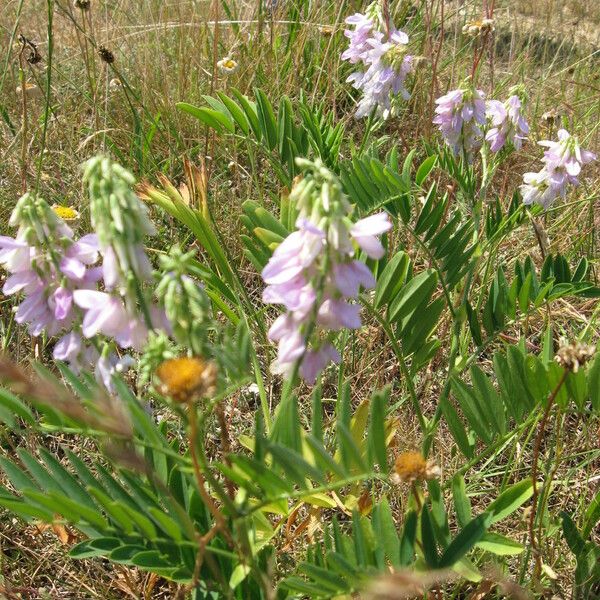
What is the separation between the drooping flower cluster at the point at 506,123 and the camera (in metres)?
2.13

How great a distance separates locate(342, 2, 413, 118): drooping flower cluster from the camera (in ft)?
7.75

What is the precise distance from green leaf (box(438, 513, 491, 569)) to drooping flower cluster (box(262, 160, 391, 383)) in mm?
428

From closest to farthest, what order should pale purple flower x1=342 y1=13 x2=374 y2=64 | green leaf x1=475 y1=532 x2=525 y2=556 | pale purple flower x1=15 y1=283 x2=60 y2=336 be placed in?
pale purple flower x1=15 y1=283 x2=60 y2=336, green leaf x1=475 y1=532 x2=525 y2=556, pale purple flower x1=342 y1=13 x2=374 y2=64

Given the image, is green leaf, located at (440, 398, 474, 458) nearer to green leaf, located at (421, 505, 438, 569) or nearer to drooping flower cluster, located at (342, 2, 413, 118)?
green leaf, located at (421, 505, 438, 569)

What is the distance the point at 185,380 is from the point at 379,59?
5.92 ft

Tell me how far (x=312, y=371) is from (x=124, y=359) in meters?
0.32

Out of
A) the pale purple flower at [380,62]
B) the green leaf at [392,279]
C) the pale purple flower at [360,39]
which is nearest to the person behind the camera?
the green leaf at [392,279]

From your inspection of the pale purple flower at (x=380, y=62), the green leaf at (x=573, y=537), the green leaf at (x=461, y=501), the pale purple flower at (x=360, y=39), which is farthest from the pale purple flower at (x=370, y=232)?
the pale purple flower at (x=360, y=39)

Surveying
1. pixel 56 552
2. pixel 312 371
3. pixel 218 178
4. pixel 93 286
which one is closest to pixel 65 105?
pixel 218 178

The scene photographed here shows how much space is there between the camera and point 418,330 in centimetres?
181

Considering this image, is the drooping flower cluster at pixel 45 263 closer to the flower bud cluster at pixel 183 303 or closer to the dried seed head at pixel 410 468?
the flower bud cluster at pixel 183 303

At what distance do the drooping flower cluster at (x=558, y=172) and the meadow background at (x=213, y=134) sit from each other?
0.35 ft

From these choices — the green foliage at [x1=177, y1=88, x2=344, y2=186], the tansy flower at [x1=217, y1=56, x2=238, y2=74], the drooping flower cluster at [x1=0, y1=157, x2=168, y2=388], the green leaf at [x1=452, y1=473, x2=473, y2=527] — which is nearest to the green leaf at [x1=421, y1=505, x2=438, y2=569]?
the green leaf at [x1=452, y1=473, x2=473, y2=527]

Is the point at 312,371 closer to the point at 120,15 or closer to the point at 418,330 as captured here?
the point at 418,330
